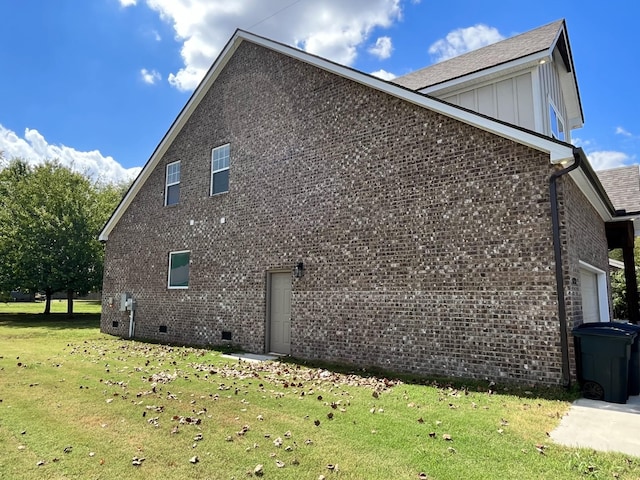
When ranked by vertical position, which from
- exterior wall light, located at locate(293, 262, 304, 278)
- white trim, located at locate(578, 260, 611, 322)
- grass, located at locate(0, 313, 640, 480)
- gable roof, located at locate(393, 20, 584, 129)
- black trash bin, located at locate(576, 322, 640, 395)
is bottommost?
grass, located at locate(0, 313, 640, 480)

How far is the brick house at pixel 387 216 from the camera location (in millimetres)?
7094

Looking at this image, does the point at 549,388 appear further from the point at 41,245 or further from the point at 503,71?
the point at 41,245

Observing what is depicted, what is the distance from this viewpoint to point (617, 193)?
11086 mm

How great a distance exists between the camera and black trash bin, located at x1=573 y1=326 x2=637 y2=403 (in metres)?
6.07

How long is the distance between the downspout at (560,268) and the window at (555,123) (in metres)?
3.06

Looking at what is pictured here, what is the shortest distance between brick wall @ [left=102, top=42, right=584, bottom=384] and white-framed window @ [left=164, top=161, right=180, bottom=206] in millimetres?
317

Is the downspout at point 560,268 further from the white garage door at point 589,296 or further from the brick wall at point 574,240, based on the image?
the white garage door at point 589,296

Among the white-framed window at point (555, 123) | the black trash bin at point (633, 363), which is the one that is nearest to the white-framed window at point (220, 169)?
the white-framed window at point (555, 123)

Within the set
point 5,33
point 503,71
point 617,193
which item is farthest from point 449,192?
point 5,33

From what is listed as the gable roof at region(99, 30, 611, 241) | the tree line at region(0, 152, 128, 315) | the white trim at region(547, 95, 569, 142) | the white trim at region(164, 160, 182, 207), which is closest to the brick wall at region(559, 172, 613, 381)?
the gable roof at region(99, 30, 611, 241)

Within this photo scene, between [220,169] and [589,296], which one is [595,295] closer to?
[589,296]

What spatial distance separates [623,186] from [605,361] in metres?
7.40

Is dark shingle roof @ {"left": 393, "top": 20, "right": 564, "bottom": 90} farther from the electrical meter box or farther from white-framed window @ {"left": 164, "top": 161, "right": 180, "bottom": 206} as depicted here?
the electrical meter box

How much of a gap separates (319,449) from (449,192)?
5468mm
